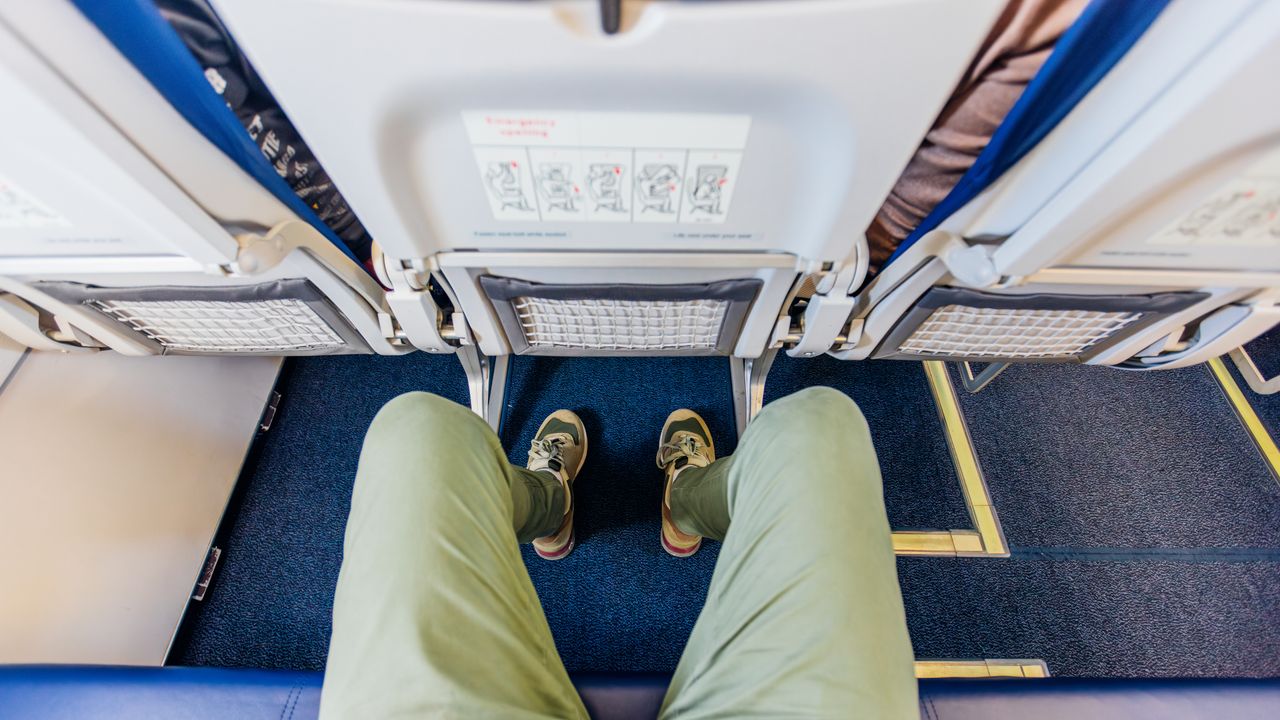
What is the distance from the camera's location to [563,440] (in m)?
1.42

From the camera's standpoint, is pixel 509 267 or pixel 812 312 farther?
pixel 812 312

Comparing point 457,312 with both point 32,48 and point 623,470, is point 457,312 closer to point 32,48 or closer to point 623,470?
point 32,48

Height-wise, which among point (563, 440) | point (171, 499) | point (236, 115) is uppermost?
point (236, 115)

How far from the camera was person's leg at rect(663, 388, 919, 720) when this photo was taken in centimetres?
66

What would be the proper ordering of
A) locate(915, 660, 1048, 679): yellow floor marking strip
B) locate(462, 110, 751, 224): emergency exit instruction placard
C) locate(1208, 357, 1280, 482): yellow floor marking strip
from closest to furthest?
locate(462, 110, 751, 224): emergency exit instruction placard → locate(915, 660, 1048, 679): yellow floor marking strip → locate(1208, 357, 1280, 482): yellow floor marking strip

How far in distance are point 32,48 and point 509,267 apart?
0.48 m

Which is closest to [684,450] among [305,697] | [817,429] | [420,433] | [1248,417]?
[817,429]

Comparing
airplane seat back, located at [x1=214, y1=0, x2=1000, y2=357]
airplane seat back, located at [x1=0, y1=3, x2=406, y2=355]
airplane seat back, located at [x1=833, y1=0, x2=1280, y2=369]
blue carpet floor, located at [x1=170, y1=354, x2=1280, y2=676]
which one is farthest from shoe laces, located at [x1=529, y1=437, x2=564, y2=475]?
airplane seat back, located at [x1=833, y1=0, x2=1280, y2=369]

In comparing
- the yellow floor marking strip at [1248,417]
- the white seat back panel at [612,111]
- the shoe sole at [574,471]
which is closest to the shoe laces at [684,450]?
the shoe sole at [574,471]

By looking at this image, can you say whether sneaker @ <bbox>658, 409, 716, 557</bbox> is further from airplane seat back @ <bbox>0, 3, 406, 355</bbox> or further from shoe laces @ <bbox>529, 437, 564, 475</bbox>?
airplane seat back @ <bbox>0, 3, 406, 355</bbox>

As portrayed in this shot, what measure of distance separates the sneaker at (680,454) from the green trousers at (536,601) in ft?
1.55

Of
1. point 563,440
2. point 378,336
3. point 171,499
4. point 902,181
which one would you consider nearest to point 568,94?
point 902,181

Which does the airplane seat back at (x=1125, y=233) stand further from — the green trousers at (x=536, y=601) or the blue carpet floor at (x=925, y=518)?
the blue carpet floor at (x=925, y=518)

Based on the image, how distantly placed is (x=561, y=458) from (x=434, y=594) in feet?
2.27
